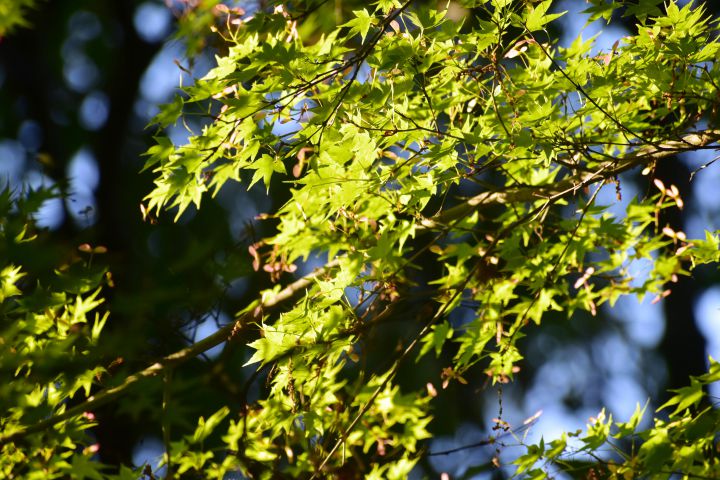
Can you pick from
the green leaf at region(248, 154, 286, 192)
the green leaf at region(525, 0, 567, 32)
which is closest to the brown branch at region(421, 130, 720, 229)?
the green leaf at region(525, 0, 567, 32)

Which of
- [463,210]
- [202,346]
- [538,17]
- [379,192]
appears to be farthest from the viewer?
[463,210]

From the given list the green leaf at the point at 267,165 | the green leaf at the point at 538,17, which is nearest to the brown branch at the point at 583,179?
the green leaf at the point at 538,17

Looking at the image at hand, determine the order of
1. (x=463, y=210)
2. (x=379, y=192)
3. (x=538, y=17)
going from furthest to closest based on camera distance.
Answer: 1. (x=463, y=210)
2. (x=379, y=192)
3. (x=538, y=17)

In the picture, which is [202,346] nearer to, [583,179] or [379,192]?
[379,192]

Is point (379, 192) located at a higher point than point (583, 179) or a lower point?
lower

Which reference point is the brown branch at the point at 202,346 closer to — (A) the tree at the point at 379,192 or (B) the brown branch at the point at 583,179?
(A) the tree at the point at 379,192

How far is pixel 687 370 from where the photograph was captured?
5078 millimetres

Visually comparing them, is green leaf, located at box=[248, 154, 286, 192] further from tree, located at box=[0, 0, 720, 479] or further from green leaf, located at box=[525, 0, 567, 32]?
green leaf, located at box=[525, 0, 567, 32]

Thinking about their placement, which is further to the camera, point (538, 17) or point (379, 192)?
point (379, 192)

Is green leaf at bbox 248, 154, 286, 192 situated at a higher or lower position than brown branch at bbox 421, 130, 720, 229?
lower

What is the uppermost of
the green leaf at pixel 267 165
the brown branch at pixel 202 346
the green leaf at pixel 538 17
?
the green leaf at pixel 538 17

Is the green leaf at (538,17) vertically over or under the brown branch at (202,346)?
over

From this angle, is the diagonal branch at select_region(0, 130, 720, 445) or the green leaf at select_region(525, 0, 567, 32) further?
the diagonal branch at select_region(0, 130, 720, 445)

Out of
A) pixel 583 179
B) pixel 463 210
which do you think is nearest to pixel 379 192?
pixel 463 210
